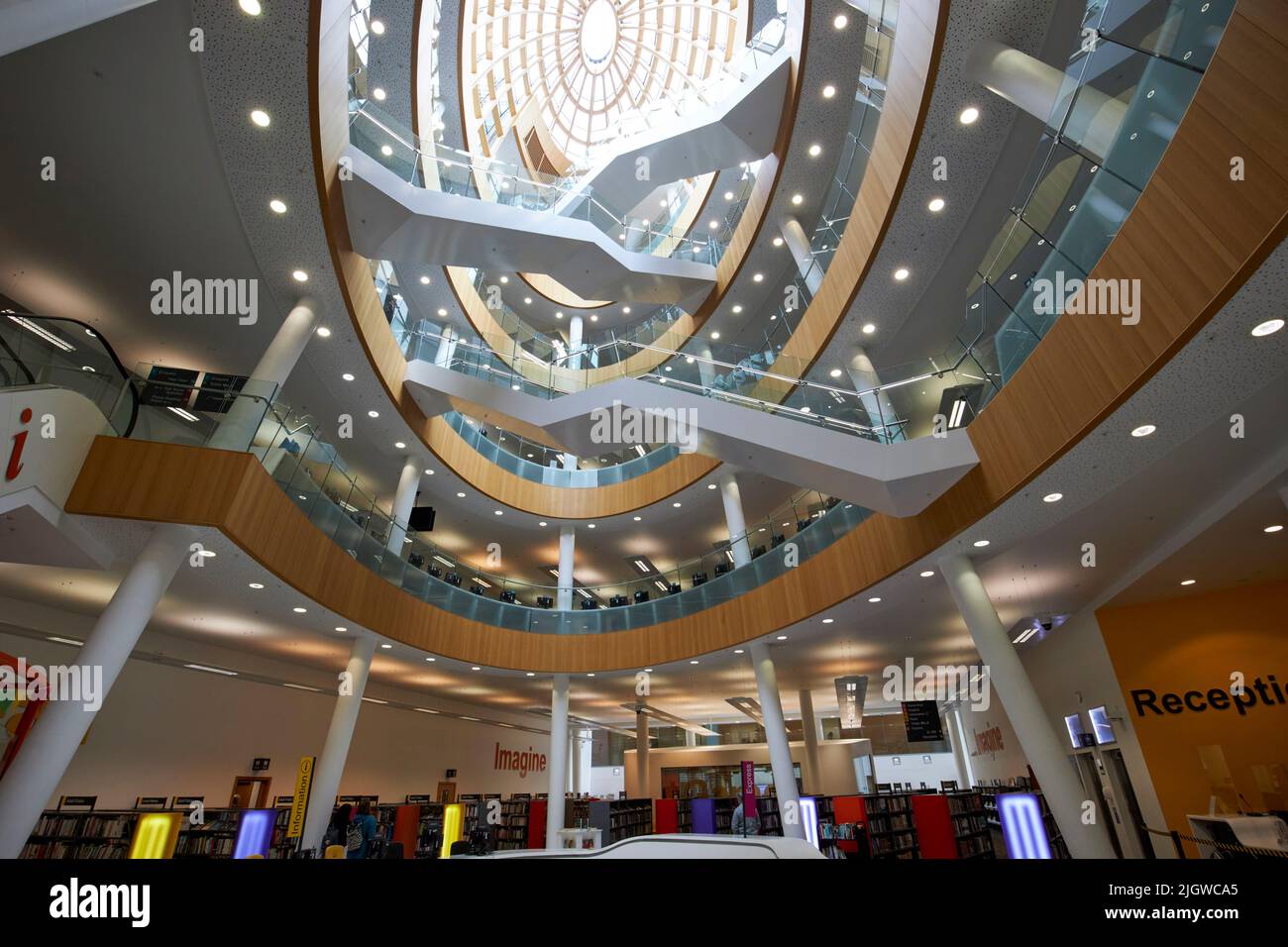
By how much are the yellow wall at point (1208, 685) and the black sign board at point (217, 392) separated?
13.7 meters

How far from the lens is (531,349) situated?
14.1 metres

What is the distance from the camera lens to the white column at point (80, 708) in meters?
5.28

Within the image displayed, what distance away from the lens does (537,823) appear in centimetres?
1402

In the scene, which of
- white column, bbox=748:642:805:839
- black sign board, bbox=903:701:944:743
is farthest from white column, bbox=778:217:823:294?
black sign board, bbox=903:701:944:743

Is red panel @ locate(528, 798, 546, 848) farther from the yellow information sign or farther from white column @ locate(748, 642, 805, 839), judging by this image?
white column @ locate(748, 642, 805, 839)

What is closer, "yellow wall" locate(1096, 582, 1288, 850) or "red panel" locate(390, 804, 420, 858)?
"yellow wall" locate(1096, 582, 1288, 850)

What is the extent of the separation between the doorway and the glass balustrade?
8544mm

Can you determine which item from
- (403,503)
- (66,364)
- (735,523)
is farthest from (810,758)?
(66,364)

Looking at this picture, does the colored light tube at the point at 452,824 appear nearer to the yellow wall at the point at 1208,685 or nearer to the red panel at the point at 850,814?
the red panel at the point at 850,814

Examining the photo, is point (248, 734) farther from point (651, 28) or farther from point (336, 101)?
point (651, 28)

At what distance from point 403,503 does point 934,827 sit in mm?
11715
